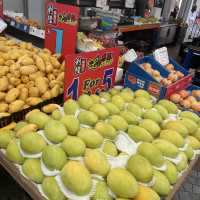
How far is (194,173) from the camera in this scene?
2418 millimetres

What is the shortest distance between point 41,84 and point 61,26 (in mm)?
677

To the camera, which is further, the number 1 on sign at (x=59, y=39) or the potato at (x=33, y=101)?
the number 1 on sign at (x=59, y=39)

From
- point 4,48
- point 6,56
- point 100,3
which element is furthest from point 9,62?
point 100,3

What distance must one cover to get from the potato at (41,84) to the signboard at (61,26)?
1.78 ft

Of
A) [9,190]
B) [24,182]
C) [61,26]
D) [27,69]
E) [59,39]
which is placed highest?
[61,26]

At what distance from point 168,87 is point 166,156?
0.78 m

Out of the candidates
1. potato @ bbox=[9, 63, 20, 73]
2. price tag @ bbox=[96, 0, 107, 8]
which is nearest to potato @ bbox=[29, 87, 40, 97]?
potato @ bbox=[9, 63, 20, 73]

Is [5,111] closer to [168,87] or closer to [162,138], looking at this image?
[162,138]

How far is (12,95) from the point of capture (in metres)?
1.50

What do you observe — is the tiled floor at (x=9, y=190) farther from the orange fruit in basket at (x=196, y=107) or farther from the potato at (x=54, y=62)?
the orange fruit in basket at (x=196, y=107)

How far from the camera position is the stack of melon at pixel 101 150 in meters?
0.92

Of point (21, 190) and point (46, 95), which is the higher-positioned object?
point (46, 95)

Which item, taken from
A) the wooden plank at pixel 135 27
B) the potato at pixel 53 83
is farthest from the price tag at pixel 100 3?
the potato at pixel 53 83

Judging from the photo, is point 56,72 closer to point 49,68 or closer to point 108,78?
point 49,68
